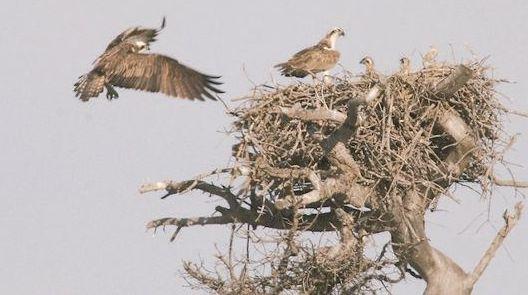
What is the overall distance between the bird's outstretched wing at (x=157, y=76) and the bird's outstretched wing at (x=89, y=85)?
12cm

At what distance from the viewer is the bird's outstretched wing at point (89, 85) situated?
12.7m

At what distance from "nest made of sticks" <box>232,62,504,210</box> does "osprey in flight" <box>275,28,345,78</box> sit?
40.6 inches

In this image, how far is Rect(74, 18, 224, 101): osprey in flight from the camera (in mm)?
12891

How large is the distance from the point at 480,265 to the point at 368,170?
1.52 meters

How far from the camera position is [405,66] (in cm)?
1136

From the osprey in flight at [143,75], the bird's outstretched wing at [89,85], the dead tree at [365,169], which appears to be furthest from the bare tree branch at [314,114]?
the bird's outstretched wing at [89,85]

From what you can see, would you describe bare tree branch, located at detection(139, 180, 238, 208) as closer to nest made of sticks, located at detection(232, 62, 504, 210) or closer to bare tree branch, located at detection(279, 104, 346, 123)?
nest made of sticks, located at detection(232, 62, 504, 210)

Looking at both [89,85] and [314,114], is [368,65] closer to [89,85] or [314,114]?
[314,114]

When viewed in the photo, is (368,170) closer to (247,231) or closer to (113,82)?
(247,231)

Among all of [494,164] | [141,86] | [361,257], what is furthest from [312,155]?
[141,86]

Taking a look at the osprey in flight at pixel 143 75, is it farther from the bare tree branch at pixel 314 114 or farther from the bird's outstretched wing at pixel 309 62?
the bare tree branch at pixel 314 114

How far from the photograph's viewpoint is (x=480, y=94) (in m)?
11.2

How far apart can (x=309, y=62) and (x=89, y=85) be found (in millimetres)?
2312

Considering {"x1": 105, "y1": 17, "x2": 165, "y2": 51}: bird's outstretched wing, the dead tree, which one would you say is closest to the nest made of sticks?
the dead tree
